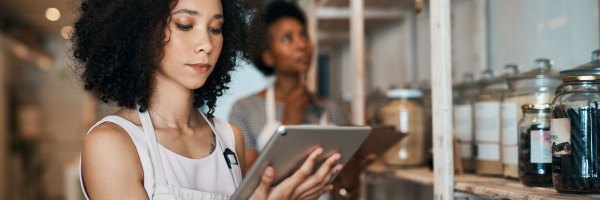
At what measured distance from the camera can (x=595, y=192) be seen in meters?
0.75

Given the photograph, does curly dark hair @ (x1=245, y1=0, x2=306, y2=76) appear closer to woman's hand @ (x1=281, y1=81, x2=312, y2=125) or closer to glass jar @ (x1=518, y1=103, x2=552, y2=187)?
woman's hand @ (x1=281, y1=81, x2=312, y2=125)

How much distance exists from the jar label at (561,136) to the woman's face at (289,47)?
1.01 metres

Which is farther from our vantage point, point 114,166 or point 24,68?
point 24,68

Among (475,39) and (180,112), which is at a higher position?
(475,39)

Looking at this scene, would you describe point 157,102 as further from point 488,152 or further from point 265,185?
point 488,152

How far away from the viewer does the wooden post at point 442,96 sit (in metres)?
1.01

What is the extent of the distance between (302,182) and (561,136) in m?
0.43

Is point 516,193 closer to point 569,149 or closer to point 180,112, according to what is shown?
point 569,149

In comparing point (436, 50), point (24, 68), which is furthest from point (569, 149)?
point (24, 68)

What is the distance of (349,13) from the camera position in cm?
224

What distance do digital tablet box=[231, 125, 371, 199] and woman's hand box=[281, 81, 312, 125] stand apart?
848mm

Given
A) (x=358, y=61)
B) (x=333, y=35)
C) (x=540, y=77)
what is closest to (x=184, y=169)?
(x=540, y=77)

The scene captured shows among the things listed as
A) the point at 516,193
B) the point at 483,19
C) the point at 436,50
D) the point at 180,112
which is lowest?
the point at 516,193

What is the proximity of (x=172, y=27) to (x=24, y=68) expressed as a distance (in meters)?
5.70
